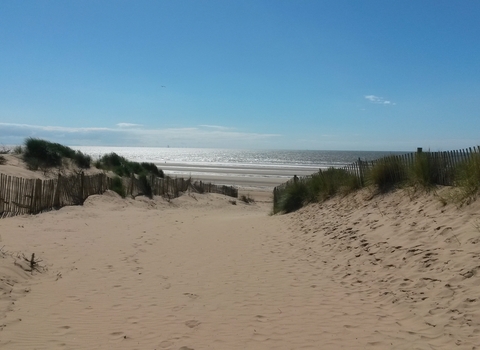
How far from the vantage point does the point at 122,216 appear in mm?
14484

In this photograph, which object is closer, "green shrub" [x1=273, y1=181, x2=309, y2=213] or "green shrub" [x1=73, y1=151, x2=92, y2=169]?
"green shrub" [x1=273, y1=181, x2=309, y2=213]

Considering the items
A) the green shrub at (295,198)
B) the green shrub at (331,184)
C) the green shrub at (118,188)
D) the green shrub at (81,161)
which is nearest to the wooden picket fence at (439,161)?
the green shrub at (331,184)

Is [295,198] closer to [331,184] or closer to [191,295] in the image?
[331,184]

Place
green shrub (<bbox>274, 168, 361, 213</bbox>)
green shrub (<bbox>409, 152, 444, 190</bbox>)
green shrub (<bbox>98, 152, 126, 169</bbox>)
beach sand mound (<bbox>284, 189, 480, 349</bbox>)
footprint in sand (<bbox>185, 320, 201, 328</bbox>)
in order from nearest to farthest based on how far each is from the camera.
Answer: beach sand mound (<bbox>284, 189, 480, 349</bbox>) → footprint in sand (<bbox>185, 320, 201, 328</bbox>) → green shrub (<bbox>409, 152, 444, 190</bbox>) → green shrub (<bbox>274, 168, 361, 213</bbox>) → green shrub (<bbox>98, 152, 126, 169</bbox>)

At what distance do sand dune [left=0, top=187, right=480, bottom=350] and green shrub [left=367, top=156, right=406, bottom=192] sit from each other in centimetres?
103

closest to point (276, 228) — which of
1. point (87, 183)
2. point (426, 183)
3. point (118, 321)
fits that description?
point (426, 183)

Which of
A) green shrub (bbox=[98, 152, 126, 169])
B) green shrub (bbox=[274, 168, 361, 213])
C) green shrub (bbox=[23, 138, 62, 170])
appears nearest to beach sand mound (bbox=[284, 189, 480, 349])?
green shrub (bbox=[274, 168, 361, 213])

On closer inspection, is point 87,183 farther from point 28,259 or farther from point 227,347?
point 227,347

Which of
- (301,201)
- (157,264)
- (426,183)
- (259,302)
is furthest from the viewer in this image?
(301,201)

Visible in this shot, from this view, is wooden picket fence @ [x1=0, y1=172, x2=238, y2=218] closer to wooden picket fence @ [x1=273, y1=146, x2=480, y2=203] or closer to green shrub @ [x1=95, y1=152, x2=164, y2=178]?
green shrub @ [x1=95, y1=152, x2=164, y2=178]

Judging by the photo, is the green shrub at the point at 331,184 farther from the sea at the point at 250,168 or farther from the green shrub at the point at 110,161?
the green shrub at the point at 110,161

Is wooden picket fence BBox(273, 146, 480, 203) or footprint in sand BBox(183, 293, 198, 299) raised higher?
wooden picket fence BBox(273, 146, 480, 203)

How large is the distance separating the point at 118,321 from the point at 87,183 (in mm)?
13186

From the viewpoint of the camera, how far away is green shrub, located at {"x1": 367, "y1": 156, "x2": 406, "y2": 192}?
1103 centimetres
